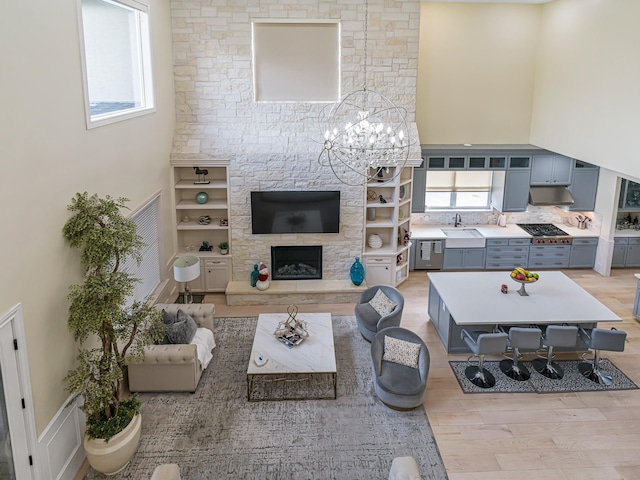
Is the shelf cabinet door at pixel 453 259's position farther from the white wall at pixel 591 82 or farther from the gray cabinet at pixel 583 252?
the white wall at pixel 591 82

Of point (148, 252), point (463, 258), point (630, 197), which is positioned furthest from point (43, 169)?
point (630, 197)

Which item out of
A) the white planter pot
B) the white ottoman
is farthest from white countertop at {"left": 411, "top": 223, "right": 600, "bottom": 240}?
the white planter pot

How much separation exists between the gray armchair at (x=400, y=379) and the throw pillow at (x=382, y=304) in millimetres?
1207

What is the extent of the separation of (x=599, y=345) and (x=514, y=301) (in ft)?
4.50

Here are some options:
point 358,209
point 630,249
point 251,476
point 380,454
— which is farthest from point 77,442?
point 630,249

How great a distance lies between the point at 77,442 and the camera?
20.4ft

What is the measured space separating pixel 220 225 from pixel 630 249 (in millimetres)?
8892

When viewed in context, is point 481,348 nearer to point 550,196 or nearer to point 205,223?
point 205,223

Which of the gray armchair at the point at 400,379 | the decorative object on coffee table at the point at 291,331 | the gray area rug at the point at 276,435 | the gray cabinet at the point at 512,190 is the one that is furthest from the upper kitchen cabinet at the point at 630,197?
the decorative object on coffee table at the point at 291,331

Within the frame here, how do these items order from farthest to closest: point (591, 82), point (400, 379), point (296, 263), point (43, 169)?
point (296, 263) → point (591, 82) → point (400, 379) → point (43, 169)

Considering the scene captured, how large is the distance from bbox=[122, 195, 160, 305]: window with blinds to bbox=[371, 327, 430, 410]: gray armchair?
371 centimetres

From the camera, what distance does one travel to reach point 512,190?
1220 centimetres

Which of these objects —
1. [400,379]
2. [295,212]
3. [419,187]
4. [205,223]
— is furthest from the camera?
[419,187]

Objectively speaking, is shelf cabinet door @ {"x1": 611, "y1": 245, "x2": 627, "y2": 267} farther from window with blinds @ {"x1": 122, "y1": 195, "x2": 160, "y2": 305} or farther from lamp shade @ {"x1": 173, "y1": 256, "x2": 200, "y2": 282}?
window with blinds @ {"x1": 122, "y1": 195, "x2": 160, "y2": 305}
